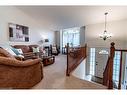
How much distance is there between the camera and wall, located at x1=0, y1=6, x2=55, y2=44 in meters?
4.93

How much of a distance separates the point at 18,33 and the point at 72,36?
4.36 metres

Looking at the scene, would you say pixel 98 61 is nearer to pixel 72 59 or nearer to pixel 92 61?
pixel 92 61

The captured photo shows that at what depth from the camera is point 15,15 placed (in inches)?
218

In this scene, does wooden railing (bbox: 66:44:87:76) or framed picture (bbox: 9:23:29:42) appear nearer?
wooden railing (bbox: 66:44:87:76)

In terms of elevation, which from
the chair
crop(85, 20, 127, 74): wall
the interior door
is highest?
crop(85, 20, 127, 74): wall

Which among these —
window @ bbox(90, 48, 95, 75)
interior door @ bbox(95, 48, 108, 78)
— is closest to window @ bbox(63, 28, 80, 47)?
window @ bbox(90, 48, 95, 75)

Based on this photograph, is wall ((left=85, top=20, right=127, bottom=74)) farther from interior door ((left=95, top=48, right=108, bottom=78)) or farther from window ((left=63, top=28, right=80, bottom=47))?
window ((left=63, top=28, right=80, bottom=47))

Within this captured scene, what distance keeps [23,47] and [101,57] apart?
422 cm

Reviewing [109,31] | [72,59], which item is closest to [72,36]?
[109,31]

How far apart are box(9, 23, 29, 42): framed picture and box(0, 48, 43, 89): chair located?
3626mm

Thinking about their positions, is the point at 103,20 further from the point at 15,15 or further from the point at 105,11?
the point at 15,15

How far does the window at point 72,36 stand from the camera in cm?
862

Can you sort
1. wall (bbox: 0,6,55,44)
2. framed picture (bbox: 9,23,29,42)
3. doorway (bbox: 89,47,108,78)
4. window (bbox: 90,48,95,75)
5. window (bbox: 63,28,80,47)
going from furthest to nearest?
1. window (bbox: 63,28,80,47)
2. window (bbox: 90,48,95,75)
3. doorway (bbox: 89,47,108,78)
4. framed picture (bbox: 9,23,29,42)
5. wall (bbox: 0,6,55,44)
